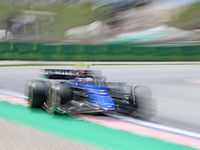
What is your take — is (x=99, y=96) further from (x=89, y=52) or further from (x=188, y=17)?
(x=188, y=17)

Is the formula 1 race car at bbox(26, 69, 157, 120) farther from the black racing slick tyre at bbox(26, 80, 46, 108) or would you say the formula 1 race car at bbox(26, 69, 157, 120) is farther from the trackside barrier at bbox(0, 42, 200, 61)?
the trackside barrier at bbox(0, 42, 200, 61)

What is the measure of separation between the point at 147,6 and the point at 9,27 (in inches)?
811

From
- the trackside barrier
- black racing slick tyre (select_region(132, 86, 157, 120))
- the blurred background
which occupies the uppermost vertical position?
the blurred background

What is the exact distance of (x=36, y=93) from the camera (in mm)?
6152

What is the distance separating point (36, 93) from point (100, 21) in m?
43.2

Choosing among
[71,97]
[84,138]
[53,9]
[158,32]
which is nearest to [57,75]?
[71,97]

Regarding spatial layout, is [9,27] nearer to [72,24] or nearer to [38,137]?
[72,24]

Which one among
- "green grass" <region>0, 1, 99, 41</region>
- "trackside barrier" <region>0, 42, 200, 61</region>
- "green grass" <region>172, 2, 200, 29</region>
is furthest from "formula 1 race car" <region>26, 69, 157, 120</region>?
"green grass" <region>0, 1, 99, 41</region>

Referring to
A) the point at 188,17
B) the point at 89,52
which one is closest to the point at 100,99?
the point at 89,52

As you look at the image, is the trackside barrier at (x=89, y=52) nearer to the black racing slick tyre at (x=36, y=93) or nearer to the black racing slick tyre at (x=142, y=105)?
the black racing slick tyre at (x=36, y=93)

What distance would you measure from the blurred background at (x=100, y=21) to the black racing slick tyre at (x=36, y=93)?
34.4 meters

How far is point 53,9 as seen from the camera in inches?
2156

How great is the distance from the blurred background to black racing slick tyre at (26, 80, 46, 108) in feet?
113

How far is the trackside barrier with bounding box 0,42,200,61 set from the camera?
2653 cm
